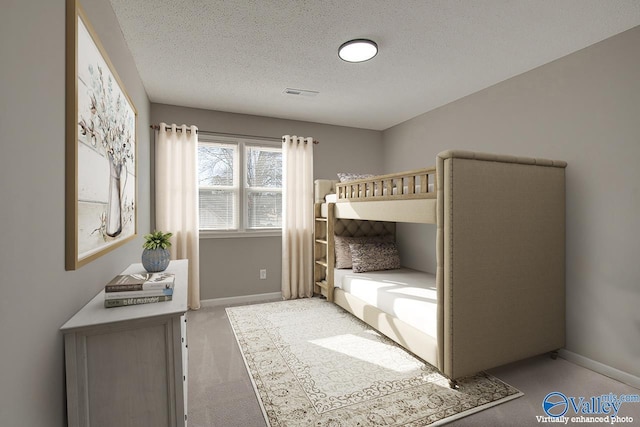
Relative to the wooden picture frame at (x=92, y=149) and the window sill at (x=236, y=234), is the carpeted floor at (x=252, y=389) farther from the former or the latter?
the window sill at (x=236, y=234)

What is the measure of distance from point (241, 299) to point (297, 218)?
1.29 m

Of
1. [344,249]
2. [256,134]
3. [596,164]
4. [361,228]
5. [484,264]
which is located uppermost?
[256,134]

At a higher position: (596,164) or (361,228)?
(596,164)

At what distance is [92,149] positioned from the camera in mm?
1434

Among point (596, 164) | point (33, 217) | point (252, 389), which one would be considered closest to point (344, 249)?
point (252, 389)

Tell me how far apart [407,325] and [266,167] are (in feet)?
8.85

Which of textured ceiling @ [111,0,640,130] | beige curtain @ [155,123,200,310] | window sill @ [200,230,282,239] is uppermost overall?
textured ceiling @ [111,0,640,130]

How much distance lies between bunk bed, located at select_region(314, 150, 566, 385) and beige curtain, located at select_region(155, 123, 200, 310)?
2.28m

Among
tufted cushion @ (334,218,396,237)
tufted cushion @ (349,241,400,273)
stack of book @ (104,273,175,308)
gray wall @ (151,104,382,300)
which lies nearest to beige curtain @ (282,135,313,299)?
gray wall @ (151,104,382,300)

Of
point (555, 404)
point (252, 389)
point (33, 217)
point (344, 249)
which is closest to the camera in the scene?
point (33, 217)

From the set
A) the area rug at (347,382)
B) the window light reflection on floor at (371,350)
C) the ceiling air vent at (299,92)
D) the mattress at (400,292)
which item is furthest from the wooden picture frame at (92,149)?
the mattress at (400,292)

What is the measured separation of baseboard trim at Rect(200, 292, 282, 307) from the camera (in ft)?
12.6

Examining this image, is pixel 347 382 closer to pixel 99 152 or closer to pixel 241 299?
pixel 99 152

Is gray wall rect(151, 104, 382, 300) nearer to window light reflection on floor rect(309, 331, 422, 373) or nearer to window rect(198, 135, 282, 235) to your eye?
window rect(198, 135, 282, 235)
